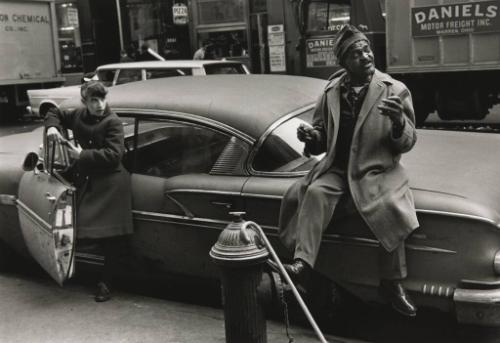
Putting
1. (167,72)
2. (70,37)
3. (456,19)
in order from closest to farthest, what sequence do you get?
(456,19) < (167,72) < (70,37)

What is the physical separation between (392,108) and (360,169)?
400 millimetres

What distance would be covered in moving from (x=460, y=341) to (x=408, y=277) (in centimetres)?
70

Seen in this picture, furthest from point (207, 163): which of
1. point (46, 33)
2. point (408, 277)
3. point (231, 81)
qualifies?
point (46, 33)

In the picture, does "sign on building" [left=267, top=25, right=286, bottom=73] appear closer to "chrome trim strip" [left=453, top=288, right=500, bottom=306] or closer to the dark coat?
the dark coat

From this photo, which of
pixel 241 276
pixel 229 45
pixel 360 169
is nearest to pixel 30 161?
pixel 241 276

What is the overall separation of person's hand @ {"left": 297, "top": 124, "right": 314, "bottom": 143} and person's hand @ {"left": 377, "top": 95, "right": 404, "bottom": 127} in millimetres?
511

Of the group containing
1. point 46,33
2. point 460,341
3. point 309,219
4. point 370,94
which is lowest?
point 460,341

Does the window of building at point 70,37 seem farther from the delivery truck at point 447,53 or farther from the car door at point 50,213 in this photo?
the car door at point 50,213

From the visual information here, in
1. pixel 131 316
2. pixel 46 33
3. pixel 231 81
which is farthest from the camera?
pixel 46 33

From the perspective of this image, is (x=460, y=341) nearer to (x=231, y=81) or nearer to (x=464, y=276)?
(x=464, y=276)

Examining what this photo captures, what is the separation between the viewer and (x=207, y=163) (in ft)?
14.8

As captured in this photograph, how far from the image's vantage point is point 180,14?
18812mm

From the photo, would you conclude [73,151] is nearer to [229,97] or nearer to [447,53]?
[229,97]

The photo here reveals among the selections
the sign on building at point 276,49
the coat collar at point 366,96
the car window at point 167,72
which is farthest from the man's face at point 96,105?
the sign on building at point 276,49
